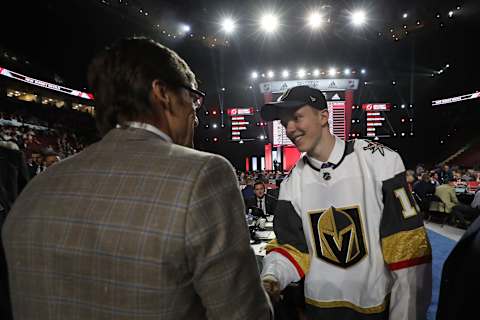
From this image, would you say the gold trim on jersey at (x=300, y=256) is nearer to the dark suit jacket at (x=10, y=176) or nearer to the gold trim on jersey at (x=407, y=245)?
the gold trim on jersey at (x=407, y=245)

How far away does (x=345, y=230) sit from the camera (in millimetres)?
1536

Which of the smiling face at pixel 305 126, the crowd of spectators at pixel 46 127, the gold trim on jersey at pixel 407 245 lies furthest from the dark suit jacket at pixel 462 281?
the crowd of spectators at pixel 46 127

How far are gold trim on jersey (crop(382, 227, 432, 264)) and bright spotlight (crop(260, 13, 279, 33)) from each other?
1026cm

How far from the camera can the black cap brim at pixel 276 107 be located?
1683mm

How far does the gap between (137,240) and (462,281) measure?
3.28 feet

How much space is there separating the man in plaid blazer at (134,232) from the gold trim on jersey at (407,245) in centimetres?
92

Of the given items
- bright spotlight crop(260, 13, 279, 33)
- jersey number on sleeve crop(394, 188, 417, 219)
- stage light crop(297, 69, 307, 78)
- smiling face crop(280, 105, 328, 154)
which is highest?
bright spotlight crop(260, 13, 279, 33)

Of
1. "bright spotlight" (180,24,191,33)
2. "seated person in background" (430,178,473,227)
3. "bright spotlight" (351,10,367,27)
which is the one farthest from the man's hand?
"bright spotlight" (180,24,191,33)

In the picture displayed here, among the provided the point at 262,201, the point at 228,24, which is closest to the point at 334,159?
the point at 262,201

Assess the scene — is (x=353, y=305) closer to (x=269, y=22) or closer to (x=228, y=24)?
(x=269, y=22)

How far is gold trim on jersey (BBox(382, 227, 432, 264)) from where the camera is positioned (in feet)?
4.56

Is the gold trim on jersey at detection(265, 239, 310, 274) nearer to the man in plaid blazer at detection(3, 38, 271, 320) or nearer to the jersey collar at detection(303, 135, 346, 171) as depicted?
the jersey collar at detection(303, 135, 346, 171)

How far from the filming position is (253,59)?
1455 cm

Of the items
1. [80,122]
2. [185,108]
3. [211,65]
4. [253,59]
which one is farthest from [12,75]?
[185,108]
